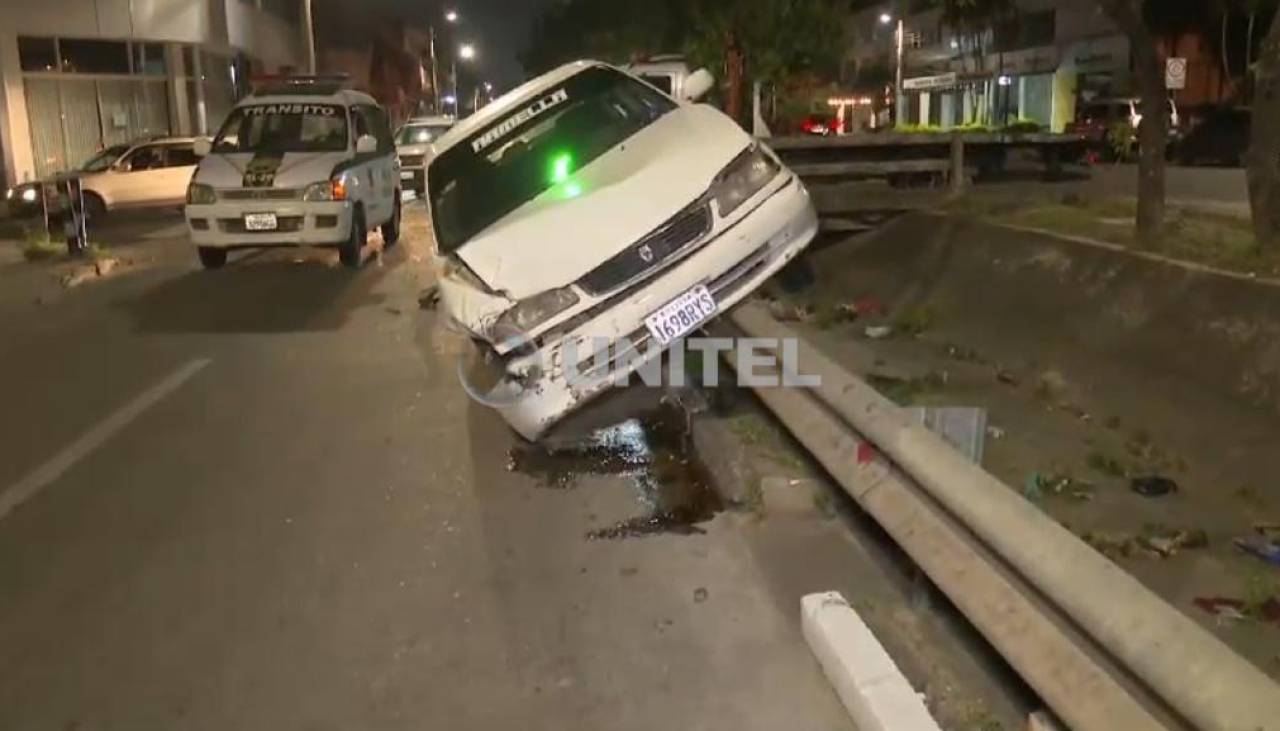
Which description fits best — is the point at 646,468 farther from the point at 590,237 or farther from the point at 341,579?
the point at 341,579

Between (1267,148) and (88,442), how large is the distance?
784 cm

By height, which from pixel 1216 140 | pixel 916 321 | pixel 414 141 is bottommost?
pixel 916 321

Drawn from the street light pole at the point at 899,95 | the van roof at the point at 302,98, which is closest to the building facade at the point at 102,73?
the van roof at the point at 302,98

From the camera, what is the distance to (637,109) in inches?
351

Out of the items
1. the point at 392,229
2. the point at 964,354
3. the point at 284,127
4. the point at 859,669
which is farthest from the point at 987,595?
the point at 392,229

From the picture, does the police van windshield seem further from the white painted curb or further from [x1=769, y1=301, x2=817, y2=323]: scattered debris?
the white painted curb

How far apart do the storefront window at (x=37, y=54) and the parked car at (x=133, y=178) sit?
207 inches

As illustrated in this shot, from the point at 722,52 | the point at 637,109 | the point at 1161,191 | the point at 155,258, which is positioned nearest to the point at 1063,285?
the point at 1161,191

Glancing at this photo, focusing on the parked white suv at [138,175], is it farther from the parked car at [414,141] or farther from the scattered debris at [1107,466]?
the scattered debris at [1107,466]

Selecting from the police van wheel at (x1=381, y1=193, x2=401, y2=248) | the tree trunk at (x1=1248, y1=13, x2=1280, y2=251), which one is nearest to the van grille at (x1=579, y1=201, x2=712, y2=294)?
the tree trunk at (x1=1248, y1=13, x2=1280, y2=251)

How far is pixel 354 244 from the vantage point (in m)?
15.8

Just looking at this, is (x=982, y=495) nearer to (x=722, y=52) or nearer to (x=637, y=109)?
(x=637, y=109)

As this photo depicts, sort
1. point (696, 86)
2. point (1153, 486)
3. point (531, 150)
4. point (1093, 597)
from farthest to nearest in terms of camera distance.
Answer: point (696, 86)
point (531, 150)
point (1153, 486)
point (1093, 597)

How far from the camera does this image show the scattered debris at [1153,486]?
18.6 feet
